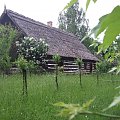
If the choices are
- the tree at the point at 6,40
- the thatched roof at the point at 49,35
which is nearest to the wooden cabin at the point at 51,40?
the thatched roof at the point at 49,35

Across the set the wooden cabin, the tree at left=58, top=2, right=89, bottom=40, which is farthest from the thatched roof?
the tree at left=58, top=2, right=89, bottom=40

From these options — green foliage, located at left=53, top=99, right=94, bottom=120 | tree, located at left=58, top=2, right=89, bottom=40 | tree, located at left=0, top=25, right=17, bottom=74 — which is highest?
tree, located at left=58, top=2, right=89, bottom=40

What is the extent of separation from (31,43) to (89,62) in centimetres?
1050

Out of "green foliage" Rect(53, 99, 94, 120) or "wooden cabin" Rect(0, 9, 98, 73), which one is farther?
"wooden cabin" Rect(0, 9, 98, 73)

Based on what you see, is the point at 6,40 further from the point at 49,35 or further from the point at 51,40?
the point at 49,35

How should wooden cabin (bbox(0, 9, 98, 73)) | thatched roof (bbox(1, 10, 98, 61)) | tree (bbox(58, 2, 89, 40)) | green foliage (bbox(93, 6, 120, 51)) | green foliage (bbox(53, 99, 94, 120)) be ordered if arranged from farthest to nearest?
tree (bbox(58, 2, 89, 40)) < thatched roof (bbox(1, 10, 98, 61)) < wooden cabin (bbox(0, 9, 98, 73)) < green foliage (bbox(93, 6, 120, 51)) < green foliage (bbox(53, 99, 94, 120))

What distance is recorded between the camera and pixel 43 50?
80.8 ft

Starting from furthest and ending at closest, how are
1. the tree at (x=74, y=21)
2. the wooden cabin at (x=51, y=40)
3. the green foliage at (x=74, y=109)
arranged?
1. the tree at (x=74, y=21)
2. the wooden cabin at (x=51, y=40)
3. the green foliage at (x=74, y=109)

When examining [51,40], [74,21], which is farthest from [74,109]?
[74,21]

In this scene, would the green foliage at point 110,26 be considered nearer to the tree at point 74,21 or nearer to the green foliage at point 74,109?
the green foliage at point 74,109

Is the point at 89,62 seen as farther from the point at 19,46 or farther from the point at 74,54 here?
the point at 19,46

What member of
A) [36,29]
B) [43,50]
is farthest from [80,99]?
[36,29]

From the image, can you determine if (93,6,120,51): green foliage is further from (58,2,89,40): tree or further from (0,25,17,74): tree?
(58,2,89,40): tree

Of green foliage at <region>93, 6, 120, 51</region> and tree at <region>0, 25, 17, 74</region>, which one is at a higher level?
tree at <region>0, 25, 17, 74</region>
